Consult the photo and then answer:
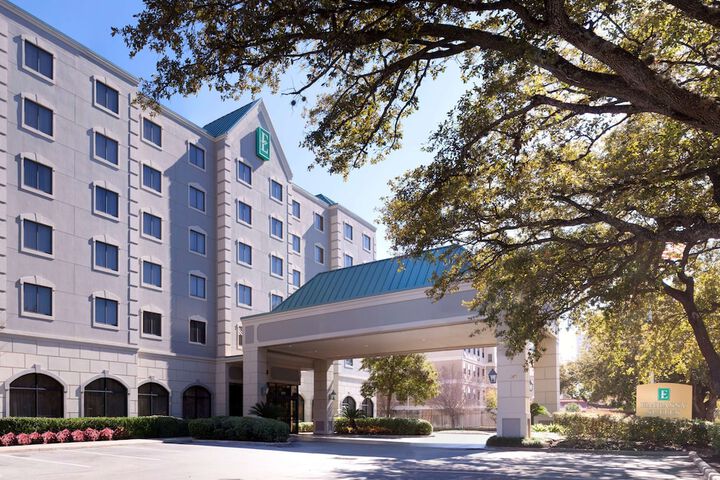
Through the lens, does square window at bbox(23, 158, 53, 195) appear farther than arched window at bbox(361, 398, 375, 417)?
No

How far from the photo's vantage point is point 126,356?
31641 millimetres

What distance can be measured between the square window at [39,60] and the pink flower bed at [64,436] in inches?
586

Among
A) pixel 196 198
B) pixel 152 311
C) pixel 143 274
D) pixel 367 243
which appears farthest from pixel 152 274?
pixel 367 243

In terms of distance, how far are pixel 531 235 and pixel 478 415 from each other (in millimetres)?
58342

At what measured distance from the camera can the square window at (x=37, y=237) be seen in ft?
90.8

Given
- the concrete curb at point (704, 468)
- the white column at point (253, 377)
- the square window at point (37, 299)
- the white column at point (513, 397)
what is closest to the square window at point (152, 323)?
the white column at point (253, 377)

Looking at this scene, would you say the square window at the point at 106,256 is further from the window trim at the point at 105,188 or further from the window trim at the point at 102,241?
the window trim at the point at 105,188

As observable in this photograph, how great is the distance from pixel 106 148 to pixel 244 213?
10598 mm

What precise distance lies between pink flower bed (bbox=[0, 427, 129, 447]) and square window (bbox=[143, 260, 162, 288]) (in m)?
8.01

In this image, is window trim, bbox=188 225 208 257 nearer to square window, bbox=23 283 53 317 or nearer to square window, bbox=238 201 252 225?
square window, bbox=238 201 252 225

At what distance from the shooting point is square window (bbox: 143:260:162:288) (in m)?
33.9

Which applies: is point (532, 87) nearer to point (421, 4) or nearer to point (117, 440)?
point (421, 4)

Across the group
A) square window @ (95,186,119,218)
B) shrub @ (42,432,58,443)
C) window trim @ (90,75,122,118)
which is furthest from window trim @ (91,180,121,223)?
shrub @ (42,432,58,443)

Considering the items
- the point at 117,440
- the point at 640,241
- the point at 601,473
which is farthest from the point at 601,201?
the point at 117,440
